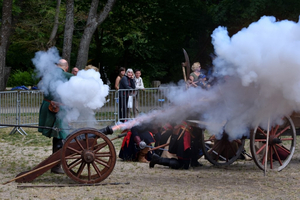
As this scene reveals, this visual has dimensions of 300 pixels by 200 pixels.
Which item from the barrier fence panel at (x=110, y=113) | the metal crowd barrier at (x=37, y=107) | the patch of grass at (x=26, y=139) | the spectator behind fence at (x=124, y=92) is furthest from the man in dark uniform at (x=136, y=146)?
the barrier fence panel at (x=110, y=113)

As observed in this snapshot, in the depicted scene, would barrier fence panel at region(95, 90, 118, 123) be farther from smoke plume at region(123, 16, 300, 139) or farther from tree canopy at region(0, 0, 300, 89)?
smoke plume at region(123, 16, 300, 139)

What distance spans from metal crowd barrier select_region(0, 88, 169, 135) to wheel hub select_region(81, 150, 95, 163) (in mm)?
6183

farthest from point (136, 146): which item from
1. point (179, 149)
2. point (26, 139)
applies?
point (26, 139)

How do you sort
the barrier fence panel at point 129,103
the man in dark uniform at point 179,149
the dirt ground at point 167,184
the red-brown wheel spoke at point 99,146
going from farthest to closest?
1. the barrier fence panel at point 129,103
2. the man in dark uniform at point 179,149
3. the red-brown wheel spoke at point 99,146
4. the dirt ground at point 167,184

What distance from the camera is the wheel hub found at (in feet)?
20.9

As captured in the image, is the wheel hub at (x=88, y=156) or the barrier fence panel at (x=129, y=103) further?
the barrier fence panel at (x=129, y=103)

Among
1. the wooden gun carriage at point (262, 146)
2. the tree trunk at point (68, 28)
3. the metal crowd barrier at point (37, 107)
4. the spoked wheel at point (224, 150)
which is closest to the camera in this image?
the wooden gun carriage at point (262, 146)

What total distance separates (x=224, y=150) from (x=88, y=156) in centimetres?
302

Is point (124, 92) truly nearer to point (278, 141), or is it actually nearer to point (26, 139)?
point (26, 139)

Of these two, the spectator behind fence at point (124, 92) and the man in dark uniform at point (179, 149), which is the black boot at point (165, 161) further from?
the spectator behind fence at point (124, 92)

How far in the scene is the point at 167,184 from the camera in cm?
655

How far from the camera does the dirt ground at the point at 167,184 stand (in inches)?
230

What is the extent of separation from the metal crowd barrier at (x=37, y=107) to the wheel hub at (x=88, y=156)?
243 inches

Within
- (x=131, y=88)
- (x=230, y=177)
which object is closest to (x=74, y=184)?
(x=230, y=177)
